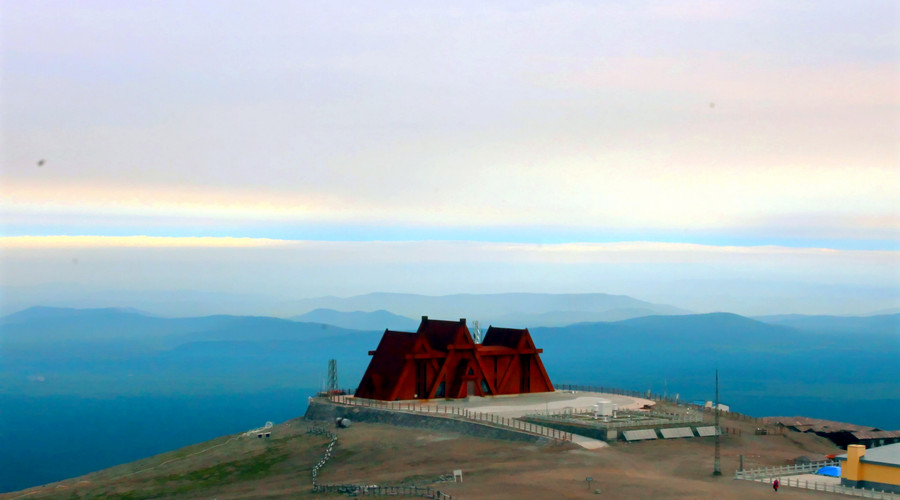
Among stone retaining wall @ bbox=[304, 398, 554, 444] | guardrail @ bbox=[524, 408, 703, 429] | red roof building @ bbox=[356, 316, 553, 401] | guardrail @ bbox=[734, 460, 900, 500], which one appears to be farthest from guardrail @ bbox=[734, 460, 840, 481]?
red roof building @ bbox=[356, 316, 553, 401]

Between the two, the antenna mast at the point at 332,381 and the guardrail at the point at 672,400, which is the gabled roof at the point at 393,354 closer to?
the antenna mast at the point at 332,381

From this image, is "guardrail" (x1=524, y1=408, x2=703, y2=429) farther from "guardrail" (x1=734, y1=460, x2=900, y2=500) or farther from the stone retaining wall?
"guardrail" (x1=734, y1=460, x2=900, y2=500)

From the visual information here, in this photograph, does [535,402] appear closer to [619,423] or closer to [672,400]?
[672,400]

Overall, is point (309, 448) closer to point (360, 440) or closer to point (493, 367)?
point (360, 440)

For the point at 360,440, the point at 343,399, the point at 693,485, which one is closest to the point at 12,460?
the point at 343,399

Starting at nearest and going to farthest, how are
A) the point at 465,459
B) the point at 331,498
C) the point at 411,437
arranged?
1. the point at 331,498
2. the point at 465,459
3. the point at 411,437

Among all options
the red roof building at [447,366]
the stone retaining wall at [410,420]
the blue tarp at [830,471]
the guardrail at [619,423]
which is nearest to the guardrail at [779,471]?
the blue tarp at [830,471]
